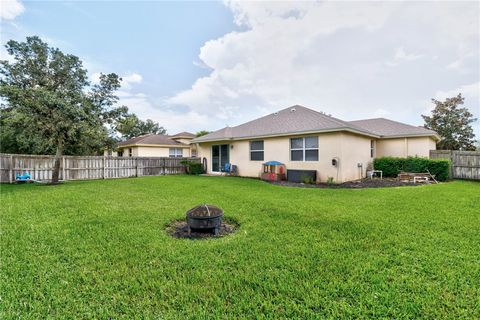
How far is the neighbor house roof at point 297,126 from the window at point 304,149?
1.98 ft

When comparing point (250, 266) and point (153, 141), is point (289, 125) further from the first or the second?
point (153, 141)

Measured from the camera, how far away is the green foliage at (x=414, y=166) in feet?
38.1

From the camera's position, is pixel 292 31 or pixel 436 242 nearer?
pixel 436 242

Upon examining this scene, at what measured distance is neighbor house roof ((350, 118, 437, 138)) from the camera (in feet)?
47.9

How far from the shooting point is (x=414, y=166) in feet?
40.3

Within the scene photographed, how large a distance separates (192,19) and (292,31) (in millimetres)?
5224

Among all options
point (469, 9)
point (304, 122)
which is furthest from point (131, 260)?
point (469, 9)

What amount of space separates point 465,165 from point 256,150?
1156 centimetres

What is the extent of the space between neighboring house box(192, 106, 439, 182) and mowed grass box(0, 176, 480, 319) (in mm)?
6015

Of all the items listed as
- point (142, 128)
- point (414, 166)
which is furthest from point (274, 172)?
point (142, 128)

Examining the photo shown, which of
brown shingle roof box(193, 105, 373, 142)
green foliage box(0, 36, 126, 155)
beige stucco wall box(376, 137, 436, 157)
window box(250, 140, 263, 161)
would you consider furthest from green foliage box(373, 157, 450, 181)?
green foliage box(0, 36, 126, 155)

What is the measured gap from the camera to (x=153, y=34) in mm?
12352

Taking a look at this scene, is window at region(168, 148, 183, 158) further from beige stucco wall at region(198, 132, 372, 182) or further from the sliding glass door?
beige stucco wall at region(198, 132, 372, 182)

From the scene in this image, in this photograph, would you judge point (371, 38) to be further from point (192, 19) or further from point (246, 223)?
point (246, 223)
